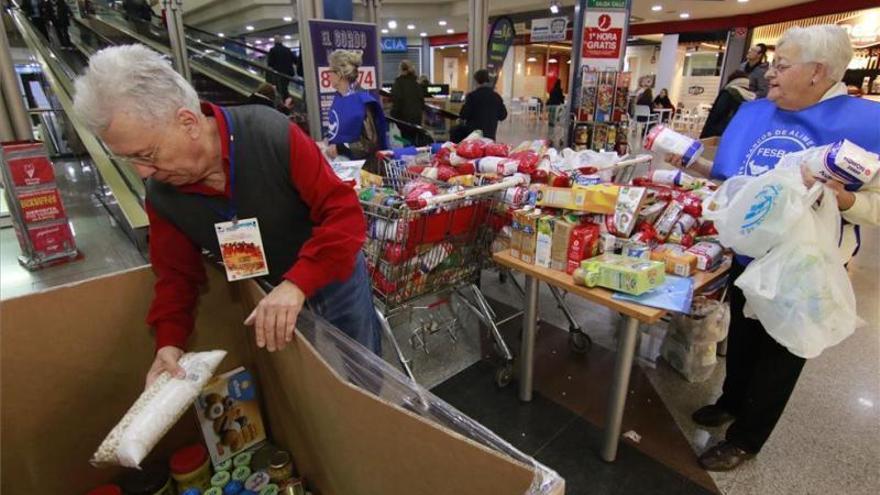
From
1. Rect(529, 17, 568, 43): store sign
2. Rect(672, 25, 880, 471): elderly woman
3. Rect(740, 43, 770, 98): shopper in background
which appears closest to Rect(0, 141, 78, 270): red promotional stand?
Rect(672, 25, 880, 471): elderly woman

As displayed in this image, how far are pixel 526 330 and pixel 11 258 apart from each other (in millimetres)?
4459

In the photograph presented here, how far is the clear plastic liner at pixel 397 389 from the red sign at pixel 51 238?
392 centimetres

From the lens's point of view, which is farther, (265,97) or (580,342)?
(265,97)

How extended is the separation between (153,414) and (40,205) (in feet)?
12.7

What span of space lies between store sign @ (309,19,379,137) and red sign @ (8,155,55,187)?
2.29 metres

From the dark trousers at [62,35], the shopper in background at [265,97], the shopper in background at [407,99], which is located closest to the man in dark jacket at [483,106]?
the shopper in background at [407,99]

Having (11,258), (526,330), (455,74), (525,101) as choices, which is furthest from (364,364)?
(455,74)

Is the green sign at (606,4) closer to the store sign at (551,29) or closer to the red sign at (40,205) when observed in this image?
the store sign at (551,29)

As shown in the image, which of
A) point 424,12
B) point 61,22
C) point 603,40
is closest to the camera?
point 603,40

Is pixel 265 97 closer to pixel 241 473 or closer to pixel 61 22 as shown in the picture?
pixel 241 473

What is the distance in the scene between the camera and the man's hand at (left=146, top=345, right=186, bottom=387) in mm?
991

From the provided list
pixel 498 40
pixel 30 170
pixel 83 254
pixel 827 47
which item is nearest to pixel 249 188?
pixel 827 47

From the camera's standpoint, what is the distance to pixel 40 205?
365cm

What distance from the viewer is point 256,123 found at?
117 cm
